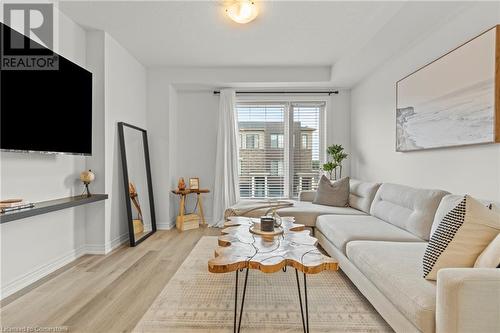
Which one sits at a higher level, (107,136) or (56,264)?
(107,136)

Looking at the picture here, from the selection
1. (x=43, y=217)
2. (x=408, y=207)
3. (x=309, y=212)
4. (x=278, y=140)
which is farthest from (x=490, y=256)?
(x=278, y=140)

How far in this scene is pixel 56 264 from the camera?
2801 mm

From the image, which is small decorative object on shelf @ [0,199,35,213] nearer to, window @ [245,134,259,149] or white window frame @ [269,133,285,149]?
window @ [245,134,259,149]

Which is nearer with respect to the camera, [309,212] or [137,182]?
[309,212]

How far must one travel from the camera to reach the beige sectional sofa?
124 centimetres

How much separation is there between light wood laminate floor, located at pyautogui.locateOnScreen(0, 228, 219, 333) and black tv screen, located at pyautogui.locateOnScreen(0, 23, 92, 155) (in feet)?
3.90

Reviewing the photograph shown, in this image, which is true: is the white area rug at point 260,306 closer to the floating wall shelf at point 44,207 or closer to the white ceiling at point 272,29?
the floating wall shelf at point 44,207

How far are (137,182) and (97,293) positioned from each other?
6.37 feet

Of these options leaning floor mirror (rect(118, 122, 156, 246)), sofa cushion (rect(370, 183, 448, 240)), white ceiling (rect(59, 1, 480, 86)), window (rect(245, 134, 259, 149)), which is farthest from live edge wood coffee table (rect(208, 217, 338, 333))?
window (rect(245, 134, 259, 149))

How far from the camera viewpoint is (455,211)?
1.55 m

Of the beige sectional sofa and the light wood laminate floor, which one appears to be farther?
the light wood laminate floor

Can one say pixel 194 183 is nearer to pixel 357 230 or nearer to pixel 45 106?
pixel 45 106

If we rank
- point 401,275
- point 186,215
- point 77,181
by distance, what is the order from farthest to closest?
point 186,215 < point 77,181 < point 401,275

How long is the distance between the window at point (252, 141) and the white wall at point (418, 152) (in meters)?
1.69
